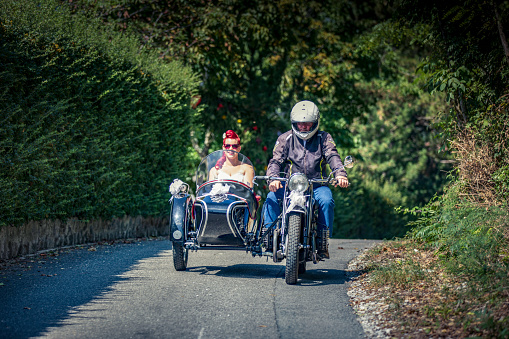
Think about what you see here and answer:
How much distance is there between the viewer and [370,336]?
4.99 metres

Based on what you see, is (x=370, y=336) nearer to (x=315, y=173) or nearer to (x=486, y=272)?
(x=486, y=272)

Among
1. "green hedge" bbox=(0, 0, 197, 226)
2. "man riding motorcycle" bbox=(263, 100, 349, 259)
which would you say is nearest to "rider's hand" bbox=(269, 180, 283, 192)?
"man riding motorcycle" bbox=(263, 100, 349, 259)

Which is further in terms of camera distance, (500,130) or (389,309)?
(500,130)

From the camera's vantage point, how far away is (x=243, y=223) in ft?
25.5

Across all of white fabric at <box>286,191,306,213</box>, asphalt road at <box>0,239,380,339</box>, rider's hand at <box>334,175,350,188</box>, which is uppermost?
rider's hand at <box>334,175,350,188</box>

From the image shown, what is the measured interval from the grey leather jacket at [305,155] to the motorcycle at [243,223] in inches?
15.4

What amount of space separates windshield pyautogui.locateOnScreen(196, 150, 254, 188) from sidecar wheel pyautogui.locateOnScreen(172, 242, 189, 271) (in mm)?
1015

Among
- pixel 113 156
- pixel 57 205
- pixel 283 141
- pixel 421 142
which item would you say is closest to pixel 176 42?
pixel 113 156

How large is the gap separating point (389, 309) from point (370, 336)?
2.51ft

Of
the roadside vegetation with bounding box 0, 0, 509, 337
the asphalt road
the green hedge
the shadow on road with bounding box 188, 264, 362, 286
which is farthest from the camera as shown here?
the green hedge

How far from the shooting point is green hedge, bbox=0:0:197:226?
8.20 m

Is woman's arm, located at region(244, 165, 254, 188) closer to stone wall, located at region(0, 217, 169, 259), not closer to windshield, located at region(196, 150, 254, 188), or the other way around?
windshield, located at region(196, 150, 254, 188)

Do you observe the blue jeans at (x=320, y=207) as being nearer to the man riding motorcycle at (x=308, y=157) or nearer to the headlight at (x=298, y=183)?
the man riding motorcycle at (x=308, y=157)

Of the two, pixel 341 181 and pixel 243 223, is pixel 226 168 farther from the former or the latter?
pixel 341 181
